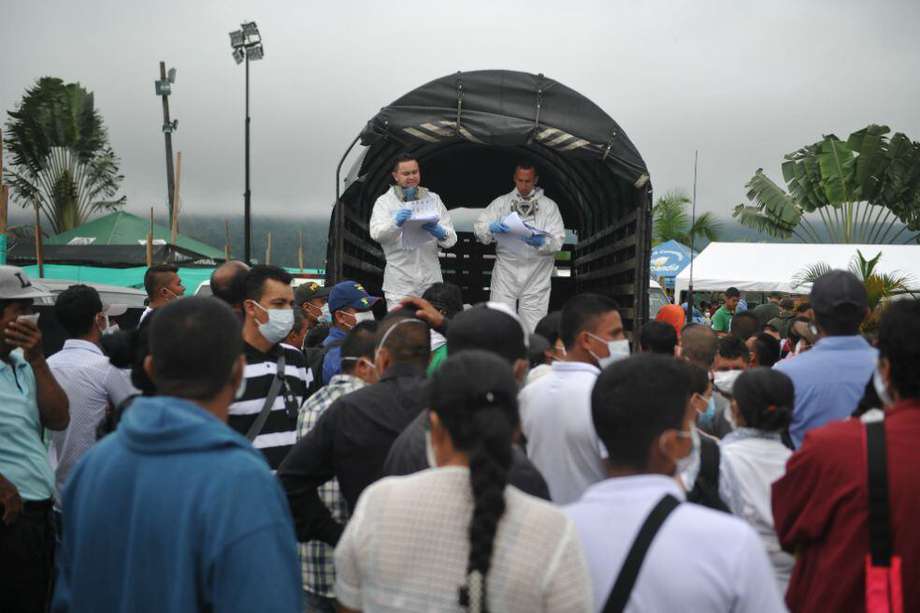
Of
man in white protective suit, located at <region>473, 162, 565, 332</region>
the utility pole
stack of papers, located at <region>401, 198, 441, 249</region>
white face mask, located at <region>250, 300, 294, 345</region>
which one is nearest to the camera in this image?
white face mask, located at <region>250, 300, 294, 345</region>

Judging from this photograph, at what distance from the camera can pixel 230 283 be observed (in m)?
4.56

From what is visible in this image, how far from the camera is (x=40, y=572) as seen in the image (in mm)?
4051

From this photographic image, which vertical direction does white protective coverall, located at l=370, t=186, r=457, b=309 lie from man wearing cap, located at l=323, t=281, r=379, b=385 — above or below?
above

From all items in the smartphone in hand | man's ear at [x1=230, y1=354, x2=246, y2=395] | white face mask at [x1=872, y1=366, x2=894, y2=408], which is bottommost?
white face mask at [x1=872, y1=366, x2=894, y2=408]

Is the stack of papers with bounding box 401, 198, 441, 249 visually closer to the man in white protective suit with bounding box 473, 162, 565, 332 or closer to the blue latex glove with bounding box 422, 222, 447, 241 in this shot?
the blue latex glove with bounding box 422, 222, 447, 241

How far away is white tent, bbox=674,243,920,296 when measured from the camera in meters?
22.7

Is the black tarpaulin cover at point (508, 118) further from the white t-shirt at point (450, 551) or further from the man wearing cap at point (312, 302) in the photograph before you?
the white t-shirt at point (450, 551)

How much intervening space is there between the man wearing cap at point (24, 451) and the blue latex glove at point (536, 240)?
5.33 m

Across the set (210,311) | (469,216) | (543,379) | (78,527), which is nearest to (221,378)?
(210,311)

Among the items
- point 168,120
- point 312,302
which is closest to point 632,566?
point 312,302

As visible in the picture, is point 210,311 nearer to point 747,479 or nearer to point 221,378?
point 221,378

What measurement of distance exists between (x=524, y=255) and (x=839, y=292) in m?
5.16

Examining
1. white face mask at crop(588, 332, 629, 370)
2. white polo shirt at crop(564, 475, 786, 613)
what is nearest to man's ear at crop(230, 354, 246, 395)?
white polo shirt at crop(564, 475, 786, 613)

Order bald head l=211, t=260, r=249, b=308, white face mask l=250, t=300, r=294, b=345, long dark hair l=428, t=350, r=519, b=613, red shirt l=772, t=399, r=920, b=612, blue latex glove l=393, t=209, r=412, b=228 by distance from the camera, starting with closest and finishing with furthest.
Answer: long dark hair l=428, t=350, r=519, b=613
red shirt l=772, t=399, r=920, b=612
white face mask l=250, t=300, r=294, b=345
bald head l=211, t=260, r=249, b=308
blue latex glove l=393, t=209, r=412, b=228
